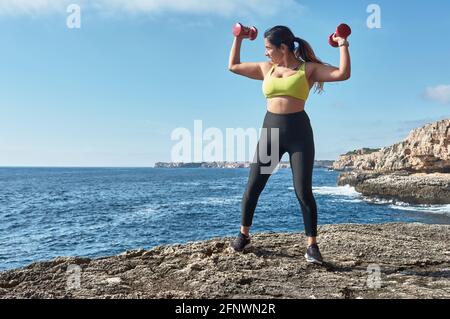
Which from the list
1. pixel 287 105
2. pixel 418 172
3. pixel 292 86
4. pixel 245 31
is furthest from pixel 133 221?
pixel 418 172

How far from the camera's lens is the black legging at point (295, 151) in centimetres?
476

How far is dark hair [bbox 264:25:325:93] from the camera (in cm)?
485

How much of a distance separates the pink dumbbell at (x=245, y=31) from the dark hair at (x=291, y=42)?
0.24m

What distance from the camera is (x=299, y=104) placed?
4.79 meters

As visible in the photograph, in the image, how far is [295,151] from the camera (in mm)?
4793

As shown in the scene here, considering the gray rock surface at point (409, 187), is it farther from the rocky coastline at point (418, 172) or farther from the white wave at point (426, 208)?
the white wave at point (426, 208)

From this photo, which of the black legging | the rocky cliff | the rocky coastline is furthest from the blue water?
the black legging

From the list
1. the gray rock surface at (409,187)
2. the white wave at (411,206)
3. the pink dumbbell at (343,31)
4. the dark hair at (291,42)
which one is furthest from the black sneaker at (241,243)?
the gray rock surface at (409,187)

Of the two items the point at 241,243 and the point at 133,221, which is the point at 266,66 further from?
the point at 133,221

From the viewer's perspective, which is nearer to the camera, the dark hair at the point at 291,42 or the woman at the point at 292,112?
the woman at the point at 292,112

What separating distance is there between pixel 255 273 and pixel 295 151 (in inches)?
58.4

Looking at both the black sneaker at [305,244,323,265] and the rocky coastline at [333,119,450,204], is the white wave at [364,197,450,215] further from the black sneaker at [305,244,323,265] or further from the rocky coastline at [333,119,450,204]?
the black sneaker at [305,244,323,265]

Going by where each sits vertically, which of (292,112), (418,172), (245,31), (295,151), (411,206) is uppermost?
(245,31)

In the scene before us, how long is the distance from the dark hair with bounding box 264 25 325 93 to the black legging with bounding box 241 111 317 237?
0.62 meters
